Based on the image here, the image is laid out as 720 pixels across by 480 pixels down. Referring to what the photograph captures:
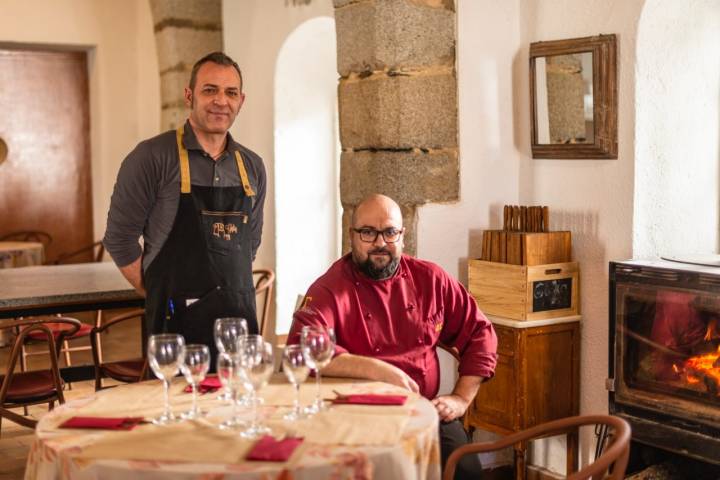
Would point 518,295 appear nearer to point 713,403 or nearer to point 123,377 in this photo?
point 713,403

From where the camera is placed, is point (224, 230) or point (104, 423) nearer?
point (104, 423)

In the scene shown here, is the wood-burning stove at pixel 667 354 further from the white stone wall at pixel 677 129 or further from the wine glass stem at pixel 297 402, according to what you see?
the wine glass stem at pixel 297 402

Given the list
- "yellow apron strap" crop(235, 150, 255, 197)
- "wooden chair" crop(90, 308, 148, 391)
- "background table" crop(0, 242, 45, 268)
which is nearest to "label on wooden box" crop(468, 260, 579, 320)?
"yellow apron strap" crop(235, 150, 255, 197)

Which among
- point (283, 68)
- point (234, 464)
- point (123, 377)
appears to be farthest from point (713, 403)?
point (283, 68)

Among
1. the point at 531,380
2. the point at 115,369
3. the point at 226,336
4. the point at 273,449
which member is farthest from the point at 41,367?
the point at 273,449

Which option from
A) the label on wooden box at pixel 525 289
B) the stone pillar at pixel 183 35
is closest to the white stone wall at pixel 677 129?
the label on wooden box at pixel 525 289

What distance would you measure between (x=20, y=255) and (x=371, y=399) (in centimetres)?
524

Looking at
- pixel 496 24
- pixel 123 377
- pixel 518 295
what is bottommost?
pixel 123 377

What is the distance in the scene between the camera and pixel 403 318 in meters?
3.34

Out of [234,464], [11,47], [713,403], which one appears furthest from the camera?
[11,47]

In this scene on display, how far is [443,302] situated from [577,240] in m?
1.12

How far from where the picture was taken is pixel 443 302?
3459 mm

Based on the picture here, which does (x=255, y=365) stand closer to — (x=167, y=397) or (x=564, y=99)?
(x=167, y=397)

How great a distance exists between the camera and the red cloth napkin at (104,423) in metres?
2.48
